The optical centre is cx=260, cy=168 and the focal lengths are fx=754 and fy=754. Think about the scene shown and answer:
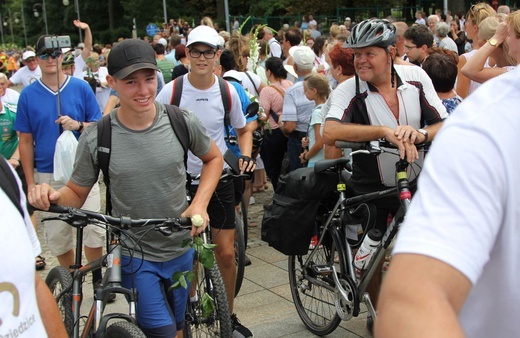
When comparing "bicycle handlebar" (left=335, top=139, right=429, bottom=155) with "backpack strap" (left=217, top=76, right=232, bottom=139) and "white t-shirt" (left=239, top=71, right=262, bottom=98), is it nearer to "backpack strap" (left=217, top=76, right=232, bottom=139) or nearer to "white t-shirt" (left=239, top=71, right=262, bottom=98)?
"backpack strap" (left=217, top=76, right=232, bottom=139)

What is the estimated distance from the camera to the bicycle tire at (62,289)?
394 cm

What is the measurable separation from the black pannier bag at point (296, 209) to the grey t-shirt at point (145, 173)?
125 centimetres

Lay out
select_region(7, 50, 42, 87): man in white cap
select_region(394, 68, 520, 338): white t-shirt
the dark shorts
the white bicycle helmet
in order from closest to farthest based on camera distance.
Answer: select_region(394, 68, 520, 338): white t-shirt → the white bicycle helmet → the dark shorts → select_region(7, 50, 42, 87): man in white cap

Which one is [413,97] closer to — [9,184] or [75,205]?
[75,205]

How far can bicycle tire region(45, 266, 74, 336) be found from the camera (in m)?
3.94

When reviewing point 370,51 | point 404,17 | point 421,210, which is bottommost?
point 404,17

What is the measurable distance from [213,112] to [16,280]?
3581 mm

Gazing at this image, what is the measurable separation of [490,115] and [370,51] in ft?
11.2

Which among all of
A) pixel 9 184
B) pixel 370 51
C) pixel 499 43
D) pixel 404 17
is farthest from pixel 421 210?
pixel 404 17

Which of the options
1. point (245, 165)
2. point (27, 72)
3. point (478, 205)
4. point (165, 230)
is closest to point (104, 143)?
point (165, 230)

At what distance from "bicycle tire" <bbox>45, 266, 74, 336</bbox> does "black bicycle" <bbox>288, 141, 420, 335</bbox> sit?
1.67 metres

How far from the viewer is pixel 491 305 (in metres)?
1.18

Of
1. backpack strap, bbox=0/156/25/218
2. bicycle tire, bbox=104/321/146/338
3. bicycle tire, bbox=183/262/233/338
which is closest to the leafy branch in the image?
bicycle tire, bbox=183/262/233/338

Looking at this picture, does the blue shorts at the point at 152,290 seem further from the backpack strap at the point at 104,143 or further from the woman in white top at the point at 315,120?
the woman in white top at the point at 315,120
